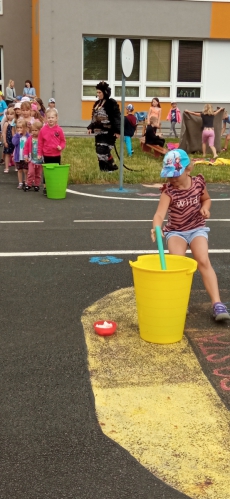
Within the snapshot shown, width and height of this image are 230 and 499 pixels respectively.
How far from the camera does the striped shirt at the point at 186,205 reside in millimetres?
4918

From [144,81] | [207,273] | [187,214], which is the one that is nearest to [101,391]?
[207,273]

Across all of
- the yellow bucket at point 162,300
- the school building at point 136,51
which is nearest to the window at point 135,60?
the school building at point 136,51

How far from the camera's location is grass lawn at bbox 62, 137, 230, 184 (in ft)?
41.2

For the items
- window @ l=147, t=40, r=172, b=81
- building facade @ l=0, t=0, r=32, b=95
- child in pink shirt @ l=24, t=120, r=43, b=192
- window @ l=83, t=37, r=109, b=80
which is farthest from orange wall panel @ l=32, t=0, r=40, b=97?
child in pink shirt @ l=24, t=120, r=43, b=192

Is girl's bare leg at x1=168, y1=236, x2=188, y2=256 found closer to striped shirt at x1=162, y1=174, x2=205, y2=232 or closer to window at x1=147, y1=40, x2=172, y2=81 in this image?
striped shirt at x1=162, y1=174, x2=205, y2=232

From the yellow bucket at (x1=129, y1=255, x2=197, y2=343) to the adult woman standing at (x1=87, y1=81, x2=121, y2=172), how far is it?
8826mm

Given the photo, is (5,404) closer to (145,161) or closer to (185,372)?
(185,372)

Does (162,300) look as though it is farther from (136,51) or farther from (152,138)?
(136,51)

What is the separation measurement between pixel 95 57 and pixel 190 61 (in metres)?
3.66

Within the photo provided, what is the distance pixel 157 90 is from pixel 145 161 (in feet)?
32.7

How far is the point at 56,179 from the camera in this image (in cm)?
1032

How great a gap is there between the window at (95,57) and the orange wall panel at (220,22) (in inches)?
159

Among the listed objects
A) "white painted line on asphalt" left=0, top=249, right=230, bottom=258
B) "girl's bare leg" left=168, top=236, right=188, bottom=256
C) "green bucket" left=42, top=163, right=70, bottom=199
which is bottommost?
"white painted line on asphalt" left=0, top=249, right=230, bottom=258

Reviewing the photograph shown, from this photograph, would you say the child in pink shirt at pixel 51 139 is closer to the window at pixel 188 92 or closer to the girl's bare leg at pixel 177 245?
the girl's bare leg at pixel 177 245
